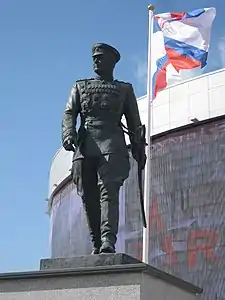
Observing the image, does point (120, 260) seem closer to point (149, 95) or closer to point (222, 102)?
point (149, 95)

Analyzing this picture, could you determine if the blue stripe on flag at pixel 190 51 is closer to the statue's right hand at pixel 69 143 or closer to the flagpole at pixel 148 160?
the flagpole at pixel 148 160

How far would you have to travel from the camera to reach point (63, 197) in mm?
27922

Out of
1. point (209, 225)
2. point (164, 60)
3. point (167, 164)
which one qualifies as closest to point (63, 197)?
point (167, 164)

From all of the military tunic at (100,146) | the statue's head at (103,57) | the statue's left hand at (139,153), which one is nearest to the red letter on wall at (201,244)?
the statue's left hand at (139,153)

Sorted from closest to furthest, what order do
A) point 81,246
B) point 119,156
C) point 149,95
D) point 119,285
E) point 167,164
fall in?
point 119,285, point 119,156, point 149,95, point 167,164, point 81,246

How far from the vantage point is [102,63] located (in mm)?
7309

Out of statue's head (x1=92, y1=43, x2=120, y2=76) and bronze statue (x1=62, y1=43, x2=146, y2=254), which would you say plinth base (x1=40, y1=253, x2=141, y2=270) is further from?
statue's head (x1=92, y1=43, x2=120, y2=76)

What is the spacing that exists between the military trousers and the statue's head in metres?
1.00

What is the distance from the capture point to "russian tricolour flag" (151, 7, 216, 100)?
62.1 ft

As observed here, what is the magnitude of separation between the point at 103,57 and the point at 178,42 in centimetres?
1229

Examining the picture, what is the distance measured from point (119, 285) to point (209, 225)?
15.7 metres

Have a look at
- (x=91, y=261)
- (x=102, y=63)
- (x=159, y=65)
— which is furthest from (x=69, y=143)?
(x=159, y=65)

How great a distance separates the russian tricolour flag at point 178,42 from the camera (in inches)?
746

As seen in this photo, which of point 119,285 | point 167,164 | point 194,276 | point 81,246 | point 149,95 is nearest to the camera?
point 119,285
